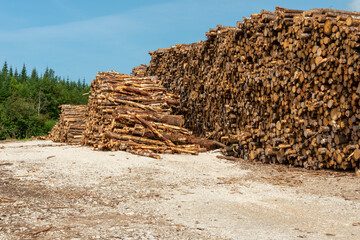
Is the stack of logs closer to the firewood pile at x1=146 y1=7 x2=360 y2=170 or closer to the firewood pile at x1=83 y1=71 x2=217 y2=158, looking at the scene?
the firewood pile at x1=83 y1=71 x2=217 y2=158

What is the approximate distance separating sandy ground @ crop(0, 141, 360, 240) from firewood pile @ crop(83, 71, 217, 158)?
1764 millimetres

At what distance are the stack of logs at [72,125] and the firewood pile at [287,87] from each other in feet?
25.8

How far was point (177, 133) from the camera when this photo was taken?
11.5m

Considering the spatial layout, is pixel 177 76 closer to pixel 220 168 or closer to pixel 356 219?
pixel 220 168

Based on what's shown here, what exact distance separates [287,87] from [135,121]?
4900 mm

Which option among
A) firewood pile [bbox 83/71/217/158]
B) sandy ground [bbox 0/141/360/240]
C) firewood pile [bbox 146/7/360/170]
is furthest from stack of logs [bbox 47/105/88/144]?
sandy ground [bbox 0/141/360/240]

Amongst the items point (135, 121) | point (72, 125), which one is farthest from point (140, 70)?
point (135, 121)

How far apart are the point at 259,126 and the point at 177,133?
295cm

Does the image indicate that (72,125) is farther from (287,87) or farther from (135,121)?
(287,87)

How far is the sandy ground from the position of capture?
3885 millimetres

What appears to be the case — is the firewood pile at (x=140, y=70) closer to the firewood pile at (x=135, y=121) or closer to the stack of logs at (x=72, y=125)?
the stack of logs at (x=72, y=125)

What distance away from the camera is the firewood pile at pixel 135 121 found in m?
10.6

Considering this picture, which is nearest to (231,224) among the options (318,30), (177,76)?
(318,30)

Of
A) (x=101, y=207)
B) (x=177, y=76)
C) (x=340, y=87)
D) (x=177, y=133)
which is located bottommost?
(x=101, y=207)
